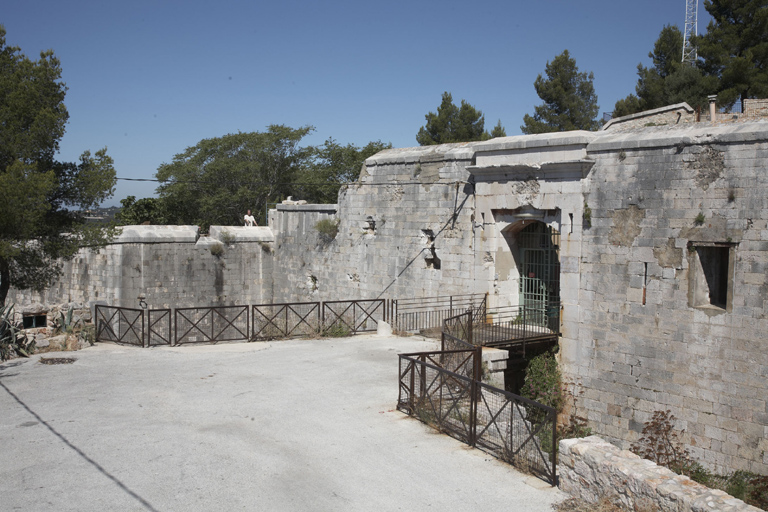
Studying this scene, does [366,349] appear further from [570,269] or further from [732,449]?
[732,449]

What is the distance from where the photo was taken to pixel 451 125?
3625cm

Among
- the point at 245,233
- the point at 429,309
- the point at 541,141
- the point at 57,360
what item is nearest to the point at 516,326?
the point at 429,309

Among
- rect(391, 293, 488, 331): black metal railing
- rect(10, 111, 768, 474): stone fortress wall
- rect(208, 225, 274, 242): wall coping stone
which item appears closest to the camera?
rect(10, 111, 768, 474): stone fortress wall

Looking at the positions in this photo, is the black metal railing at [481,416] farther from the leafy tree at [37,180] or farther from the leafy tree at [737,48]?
the leafy tree at [737,48]

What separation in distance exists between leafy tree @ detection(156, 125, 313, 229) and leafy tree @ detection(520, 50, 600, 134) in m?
13.6

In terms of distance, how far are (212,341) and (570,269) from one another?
8.26 metres

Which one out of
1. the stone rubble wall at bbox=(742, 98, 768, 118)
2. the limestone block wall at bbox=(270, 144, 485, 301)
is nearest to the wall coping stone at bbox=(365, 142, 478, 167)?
the limestone block wall at bbox=(270, 144, 485, 301)

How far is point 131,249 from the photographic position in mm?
18812

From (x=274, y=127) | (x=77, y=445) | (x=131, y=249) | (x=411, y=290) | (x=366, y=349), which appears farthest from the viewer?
(x=274, y=127)

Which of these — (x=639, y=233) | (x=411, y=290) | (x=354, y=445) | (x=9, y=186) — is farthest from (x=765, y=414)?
(x=9, y=186)

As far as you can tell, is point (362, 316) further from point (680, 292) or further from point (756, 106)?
point (756, 106)

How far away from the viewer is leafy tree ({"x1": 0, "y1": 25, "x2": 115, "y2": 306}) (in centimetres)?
1312

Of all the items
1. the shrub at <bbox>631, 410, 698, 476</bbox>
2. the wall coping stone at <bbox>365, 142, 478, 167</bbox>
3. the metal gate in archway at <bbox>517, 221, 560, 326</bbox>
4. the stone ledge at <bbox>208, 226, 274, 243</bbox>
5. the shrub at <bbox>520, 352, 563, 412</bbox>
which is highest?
the wall coping stone at <bbox>365, 142, 478, 167</bbox>

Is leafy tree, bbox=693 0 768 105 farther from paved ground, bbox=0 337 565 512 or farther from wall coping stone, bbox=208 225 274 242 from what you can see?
paved ground, bbox=0 337 565 512
